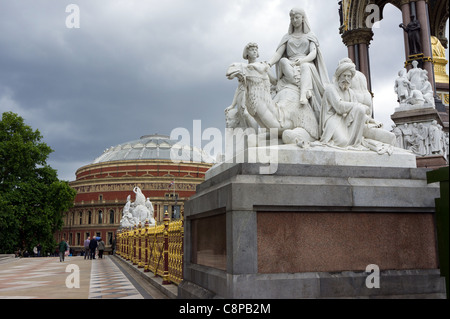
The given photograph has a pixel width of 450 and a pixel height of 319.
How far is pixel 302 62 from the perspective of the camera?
598 centimetres

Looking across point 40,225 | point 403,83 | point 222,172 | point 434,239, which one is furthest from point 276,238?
point 40,225

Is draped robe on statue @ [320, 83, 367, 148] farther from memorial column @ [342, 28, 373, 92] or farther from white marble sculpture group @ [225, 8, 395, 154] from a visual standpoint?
memorial column @ [342, 28, 373, 92]

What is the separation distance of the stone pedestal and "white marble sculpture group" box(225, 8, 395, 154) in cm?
60

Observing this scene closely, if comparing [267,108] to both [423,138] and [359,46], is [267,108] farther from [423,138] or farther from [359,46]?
[359,46]

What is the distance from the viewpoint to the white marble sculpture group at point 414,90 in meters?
15.9

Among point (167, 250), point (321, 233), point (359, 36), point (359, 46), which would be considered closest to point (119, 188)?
point (359, 46)

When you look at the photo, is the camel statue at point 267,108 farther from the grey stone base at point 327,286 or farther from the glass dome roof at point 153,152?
the glass dome roof at point 153,152

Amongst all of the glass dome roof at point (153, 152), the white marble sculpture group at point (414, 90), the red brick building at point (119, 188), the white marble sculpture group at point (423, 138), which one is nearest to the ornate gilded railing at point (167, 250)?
the white marble sculpture group at point (423, 138)

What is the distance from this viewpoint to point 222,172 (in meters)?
5.16

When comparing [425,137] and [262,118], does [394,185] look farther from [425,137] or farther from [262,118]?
[425,137]

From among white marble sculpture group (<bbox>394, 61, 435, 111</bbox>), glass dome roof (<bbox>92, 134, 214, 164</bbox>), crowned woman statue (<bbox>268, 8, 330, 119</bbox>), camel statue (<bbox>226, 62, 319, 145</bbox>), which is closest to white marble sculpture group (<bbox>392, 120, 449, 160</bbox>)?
white marble sculpture group (<bbox>394, 61, 435, 111</bbox>)

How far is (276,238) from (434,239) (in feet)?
6.18

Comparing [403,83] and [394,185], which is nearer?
[394,185]

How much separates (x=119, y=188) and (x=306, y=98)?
5626 centimetres
